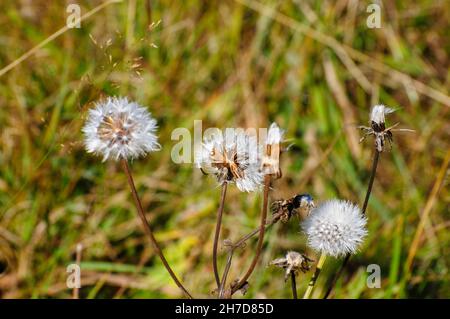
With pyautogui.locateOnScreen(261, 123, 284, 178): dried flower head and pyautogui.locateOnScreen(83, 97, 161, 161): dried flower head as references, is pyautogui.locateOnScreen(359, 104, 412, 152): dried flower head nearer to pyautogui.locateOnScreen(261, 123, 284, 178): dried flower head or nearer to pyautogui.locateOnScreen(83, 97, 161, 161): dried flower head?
pyautogui.locateOnScreen(261, 123, 284, 178): dried flower head

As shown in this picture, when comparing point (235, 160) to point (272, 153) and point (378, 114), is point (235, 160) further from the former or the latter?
point (378, 114)

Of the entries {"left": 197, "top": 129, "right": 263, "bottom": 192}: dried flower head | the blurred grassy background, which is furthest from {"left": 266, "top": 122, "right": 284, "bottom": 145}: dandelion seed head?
the blurred grassy background
